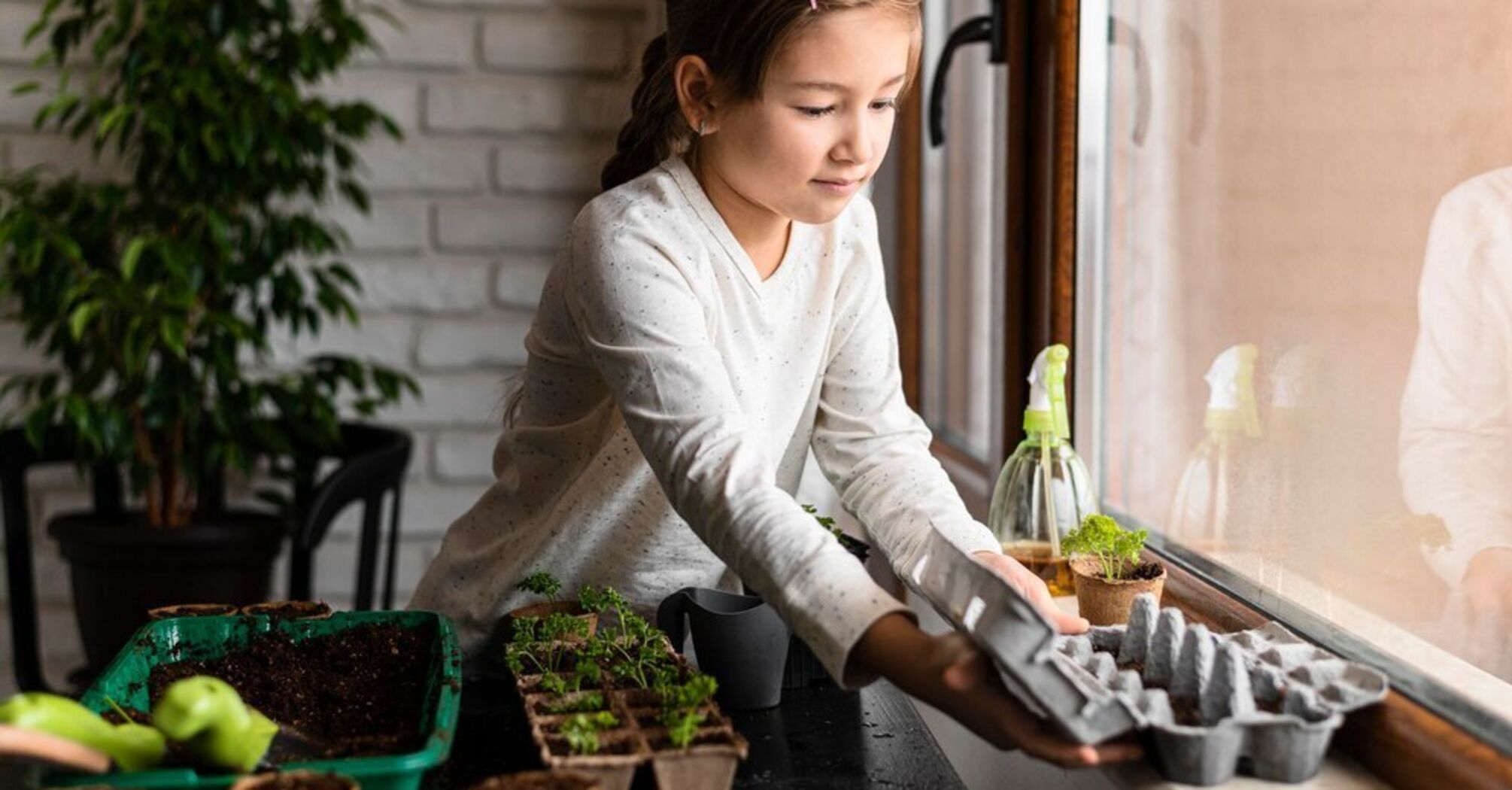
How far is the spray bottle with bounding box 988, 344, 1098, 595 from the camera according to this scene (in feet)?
4.29

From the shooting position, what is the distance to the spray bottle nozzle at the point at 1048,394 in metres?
1.30

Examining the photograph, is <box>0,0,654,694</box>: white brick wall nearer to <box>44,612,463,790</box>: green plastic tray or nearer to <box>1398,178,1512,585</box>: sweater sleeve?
<box>44,612,463,790</box>: green plastic tray

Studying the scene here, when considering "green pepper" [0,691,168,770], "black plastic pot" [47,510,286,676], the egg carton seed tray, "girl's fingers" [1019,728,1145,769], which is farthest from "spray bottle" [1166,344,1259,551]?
"black plastic pot" [47,510,286,676]

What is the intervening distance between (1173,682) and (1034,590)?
15 cm

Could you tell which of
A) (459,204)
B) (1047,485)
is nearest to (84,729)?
(1047,485)

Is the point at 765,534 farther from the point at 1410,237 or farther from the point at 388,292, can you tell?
the point at 388,292

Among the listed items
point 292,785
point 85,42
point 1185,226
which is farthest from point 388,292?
point 292,785

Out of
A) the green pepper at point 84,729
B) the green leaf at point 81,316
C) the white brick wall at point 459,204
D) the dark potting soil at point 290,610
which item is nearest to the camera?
the green pepper at point 84,729

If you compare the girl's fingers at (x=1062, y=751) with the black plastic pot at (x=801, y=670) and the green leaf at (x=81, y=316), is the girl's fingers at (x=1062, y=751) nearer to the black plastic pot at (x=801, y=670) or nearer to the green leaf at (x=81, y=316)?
the black plastic pot at (x=801, y=670)

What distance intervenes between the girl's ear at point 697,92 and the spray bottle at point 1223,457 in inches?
17.9

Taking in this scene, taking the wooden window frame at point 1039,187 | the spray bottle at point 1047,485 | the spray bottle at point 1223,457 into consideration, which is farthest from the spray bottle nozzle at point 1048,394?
the wooden window frame at point 1039,187

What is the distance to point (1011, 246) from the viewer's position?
160cm

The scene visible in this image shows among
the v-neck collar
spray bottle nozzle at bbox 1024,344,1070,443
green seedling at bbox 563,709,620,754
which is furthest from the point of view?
spray bottle nozzle at bbox 1024,344,1070,443

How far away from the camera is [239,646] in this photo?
1.08 metres
